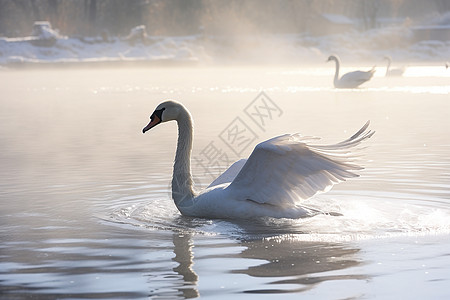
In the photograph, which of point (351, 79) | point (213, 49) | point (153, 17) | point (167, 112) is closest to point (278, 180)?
point (167, 112)

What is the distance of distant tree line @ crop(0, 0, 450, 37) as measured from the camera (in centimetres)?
5603

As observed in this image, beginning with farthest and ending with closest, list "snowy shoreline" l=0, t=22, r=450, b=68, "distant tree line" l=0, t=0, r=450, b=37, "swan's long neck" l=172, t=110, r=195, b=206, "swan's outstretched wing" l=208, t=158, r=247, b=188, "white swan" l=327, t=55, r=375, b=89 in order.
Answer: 1. "distant tree line" l=0, t=0, r=450, b=37
2. "snowy shoreline" l=0, t=22, r=450, b=68
3. "white swan" l=327, t=55, r=375, b=89
4. "swan's outstretched wing" l=208, t=158, r=247, b=188
5. "swan's long neck" l=172, t=110, r=195, b=206

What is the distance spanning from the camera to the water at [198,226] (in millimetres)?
5363

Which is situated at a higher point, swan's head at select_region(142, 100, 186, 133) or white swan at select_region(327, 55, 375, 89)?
white swan at select_region(327, 55, 375, 89)

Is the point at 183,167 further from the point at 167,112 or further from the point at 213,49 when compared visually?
the point at 213,49

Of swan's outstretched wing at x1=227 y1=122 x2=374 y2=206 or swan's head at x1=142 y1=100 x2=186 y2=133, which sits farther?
swan's head at x1=142 y1=100 x2=186 y2=133

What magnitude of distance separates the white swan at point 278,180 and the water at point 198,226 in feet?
0.38

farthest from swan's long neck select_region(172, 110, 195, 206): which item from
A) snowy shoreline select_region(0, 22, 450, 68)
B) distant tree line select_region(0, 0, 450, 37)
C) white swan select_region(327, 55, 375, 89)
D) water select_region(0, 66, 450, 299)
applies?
distant tree line select_region(0, 0, 450, 37)

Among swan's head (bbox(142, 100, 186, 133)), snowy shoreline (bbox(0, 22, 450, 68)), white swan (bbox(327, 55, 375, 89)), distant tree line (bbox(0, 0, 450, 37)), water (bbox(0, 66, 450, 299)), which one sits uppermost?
distant tree line (bbox(0, 0, 450, 37))

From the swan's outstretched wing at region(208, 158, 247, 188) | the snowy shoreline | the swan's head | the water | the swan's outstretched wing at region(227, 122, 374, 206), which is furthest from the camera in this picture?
the snowy shoreline

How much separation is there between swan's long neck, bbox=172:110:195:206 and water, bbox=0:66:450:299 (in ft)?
0.65

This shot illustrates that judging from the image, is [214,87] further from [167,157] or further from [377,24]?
[377,24]

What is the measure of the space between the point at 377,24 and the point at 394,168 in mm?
66458

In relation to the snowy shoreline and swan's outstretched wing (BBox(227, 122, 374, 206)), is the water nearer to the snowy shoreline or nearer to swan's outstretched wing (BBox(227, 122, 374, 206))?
swan's outstretched wing (BBox(227, 122, 374, 206))
